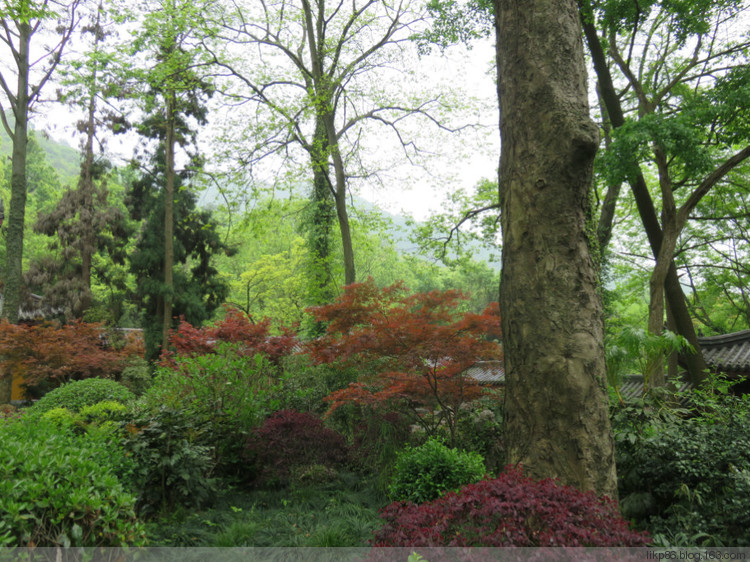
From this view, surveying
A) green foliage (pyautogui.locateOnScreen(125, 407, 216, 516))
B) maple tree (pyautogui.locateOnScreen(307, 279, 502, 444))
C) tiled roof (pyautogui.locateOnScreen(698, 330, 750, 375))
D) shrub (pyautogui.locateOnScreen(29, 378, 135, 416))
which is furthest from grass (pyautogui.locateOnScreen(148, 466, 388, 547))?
tiled roof (pyautogui.locateOnScreen(698, 330, 750, 375))

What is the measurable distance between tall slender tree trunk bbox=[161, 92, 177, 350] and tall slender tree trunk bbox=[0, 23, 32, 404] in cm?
363

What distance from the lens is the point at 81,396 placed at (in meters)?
6.90

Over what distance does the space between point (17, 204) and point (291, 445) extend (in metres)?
11.2

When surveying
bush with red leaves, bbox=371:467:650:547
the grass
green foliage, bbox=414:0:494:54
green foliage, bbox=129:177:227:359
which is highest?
green foliage, bbox=414:0:494:54

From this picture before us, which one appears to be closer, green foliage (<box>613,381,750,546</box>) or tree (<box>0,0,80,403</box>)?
green foliage (<box>613,381,750,546</box>)

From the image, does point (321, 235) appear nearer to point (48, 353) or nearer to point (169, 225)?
point (169, 225)

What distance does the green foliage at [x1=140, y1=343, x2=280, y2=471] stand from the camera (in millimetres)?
5129

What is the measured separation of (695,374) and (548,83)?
826 centimetres

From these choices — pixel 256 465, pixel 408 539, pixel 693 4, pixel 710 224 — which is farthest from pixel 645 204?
pixel 710 224

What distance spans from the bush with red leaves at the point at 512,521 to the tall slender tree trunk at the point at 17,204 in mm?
12014

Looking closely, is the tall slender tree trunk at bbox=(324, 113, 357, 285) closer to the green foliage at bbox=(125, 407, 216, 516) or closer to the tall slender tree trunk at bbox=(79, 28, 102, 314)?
the green foliage at bbox=(125, 407, 216, 516)

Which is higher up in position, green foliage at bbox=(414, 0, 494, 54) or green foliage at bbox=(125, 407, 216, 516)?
green foliage at bbox=(414, 0, 494, 54)

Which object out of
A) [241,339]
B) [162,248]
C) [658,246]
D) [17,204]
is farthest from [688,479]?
[162,248]

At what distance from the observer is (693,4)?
759 cm
